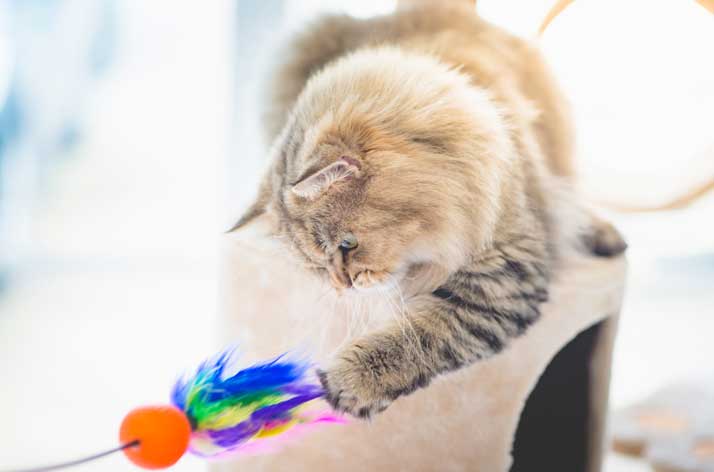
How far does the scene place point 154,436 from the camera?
2.21 feet

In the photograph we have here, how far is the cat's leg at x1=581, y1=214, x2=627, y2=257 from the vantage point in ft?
3.35

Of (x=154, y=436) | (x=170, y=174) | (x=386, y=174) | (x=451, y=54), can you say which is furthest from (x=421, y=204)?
(x=170, y=174)

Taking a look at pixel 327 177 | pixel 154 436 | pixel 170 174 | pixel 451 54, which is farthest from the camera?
pixel 170 174

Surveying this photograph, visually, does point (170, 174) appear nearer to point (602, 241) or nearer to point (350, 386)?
point (350, 386)

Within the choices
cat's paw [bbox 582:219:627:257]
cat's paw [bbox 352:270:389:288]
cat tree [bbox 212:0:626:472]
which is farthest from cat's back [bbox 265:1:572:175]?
cat's paw [bbox 352:270:389:288]

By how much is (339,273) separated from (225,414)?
0.76 ft

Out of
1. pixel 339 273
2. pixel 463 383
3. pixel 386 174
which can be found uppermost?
pixel 386 174

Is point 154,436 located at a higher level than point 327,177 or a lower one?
lower

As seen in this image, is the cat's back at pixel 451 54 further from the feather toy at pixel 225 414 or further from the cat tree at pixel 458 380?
the feather toy at pixel 225 414

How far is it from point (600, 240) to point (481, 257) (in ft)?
0.84

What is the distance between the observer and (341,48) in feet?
3.50

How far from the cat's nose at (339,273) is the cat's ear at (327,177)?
0.09 meters

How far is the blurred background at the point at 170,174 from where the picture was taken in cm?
103

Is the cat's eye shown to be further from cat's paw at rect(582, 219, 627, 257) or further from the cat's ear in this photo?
cat's paw at rect(582, 219, 627, 257)
